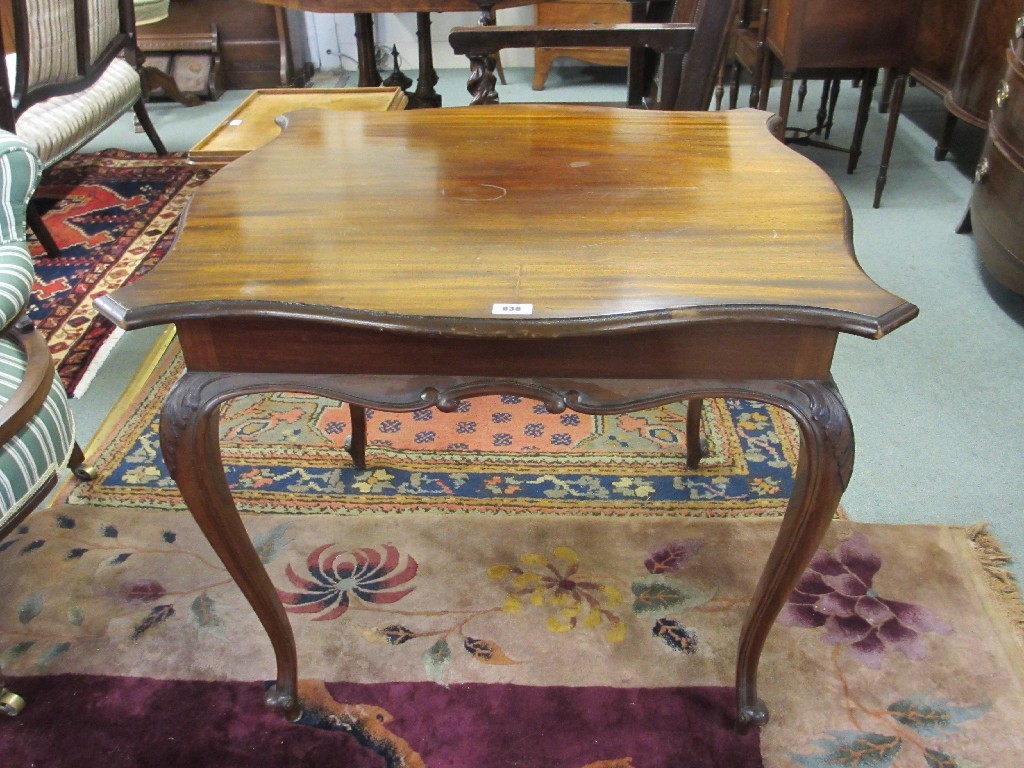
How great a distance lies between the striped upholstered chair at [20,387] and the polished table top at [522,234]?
44 centimetres

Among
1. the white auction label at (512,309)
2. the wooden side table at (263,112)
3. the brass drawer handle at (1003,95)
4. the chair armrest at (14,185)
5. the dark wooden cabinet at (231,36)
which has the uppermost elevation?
the white auction label at (512,309)

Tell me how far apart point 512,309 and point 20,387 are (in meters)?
0.95

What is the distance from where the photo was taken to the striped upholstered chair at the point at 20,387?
1.34 m

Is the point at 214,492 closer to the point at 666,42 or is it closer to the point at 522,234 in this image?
the point at 522,234

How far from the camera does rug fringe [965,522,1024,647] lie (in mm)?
1515

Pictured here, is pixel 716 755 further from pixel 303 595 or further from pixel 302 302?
pixel 302 302

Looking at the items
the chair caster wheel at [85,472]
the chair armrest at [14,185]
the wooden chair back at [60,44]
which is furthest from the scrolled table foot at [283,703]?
the wooden chair back at [60,44]

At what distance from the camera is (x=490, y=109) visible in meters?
1.65

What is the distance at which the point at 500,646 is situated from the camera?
1.49 metres

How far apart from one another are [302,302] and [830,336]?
0.63m

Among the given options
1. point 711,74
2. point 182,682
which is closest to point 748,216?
point 711,74

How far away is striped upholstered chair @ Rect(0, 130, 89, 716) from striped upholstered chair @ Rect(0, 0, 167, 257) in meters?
1.16

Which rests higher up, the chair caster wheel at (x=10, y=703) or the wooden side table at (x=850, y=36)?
the wooden side table at (x=850, y=36)

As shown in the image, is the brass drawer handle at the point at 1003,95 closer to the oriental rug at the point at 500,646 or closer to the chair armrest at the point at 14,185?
the oriental rug at the point at 500,646
